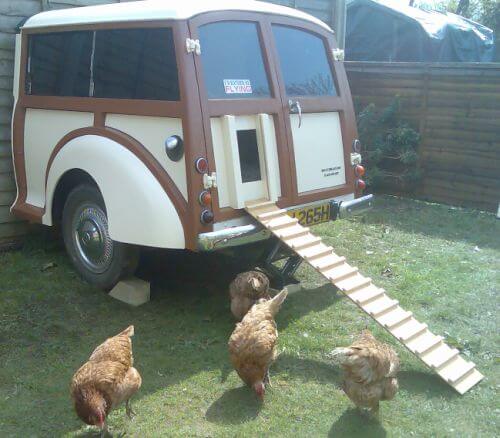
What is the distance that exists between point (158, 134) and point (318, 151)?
1684 mm

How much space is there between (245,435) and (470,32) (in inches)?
514

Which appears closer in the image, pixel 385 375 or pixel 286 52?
pixel 385 375

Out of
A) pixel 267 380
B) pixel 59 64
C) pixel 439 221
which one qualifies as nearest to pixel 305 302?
pixel 267 380

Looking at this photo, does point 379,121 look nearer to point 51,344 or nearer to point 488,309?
point 488,309

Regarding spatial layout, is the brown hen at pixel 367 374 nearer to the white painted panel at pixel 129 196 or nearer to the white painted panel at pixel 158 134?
the white painted panel at pixel 129 196

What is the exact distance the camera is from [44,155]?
585 cm

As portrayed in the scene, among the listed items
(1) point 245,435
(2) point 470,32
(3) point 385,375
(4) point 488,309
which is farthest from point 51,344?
(2) point 470,32

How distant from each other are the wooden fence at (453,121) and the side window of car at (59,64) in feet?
20.6

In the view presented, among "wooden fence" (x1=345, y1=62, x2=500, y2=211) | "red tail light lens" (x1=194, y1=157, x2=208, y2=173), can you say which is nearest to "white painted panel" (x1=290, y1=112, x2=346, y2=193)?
"red tail light lens" (x1=194, y1=157, x2=208, y2=173)

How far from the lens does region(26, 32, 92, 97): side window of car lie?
5418 millimetres

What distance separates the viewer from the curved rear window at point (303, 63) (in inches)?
215

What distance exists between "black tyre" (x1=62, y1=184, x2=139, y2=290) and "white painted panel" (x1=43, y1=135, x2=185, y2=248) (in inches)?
16.0

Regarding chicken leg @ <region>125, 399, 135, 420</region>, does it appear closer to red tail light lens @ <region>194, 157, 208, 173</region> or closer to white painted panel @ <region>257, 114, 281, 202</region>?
red tail light lens @ <region>194, 157, 208, 173</region>

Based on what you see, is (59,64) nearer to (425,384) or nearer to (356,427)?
(356,427)
